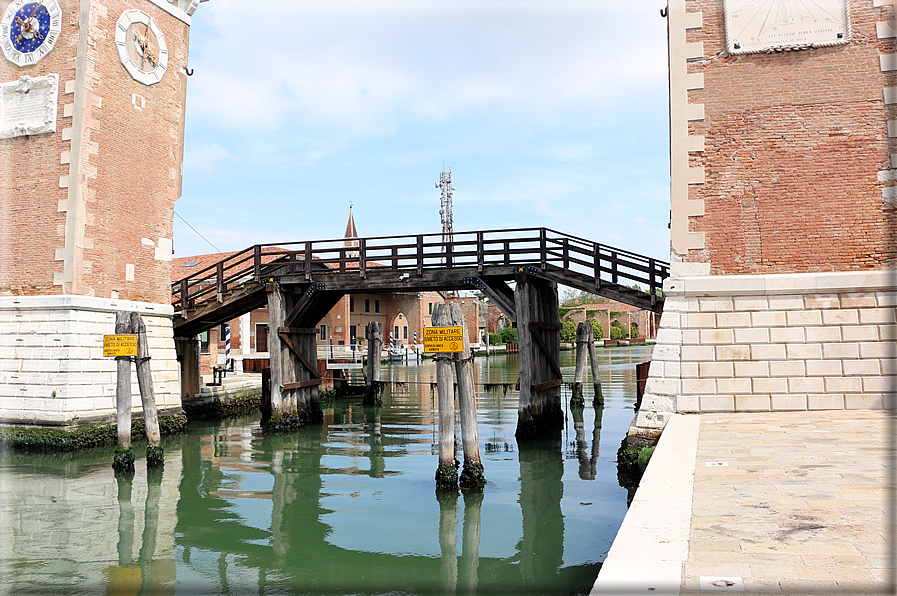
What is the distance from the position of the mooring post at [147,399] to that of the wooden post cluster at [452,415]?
5.78 meters

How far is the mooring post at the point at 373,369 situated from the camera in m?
22.8

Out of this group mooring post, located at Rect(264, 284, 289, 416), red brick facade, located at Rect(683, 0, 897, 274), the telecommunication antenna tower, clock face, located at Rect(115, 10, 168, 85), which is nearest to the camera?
red brick facade, located at Rect(683, 0, 897, 274)

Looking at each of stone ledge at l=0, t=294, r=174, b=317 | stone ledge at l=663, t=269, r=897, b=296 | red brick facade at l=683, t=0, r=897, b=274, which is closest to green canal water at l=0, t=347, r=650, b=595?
stone ledge at l=0, t=294, r=174, b=317

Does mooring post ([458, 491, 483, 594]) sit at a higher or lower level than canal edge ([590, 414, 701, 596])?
lower

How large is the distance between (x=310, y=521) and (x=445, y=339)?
10.2 feet

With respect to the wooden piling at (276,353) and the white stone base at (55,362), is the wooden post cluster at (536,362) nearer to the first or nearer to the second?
the wooden piling at (276,353)

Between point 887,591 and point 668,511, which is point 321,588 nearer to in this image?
point 668,511

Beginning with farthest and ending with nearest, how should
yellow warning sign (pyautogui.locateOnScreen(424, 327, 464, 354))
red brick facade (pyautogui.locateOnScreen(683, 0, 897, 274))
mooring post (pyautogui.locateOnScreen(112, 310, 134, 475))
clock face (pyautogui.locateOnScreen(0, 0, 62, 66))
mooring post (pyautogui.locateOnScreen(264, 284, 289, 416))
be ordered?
mooring post (pyautogui.locateOnScreen(264, 284, 289, 416))
clock face (pyautogui.locateOnScreen(0, 0, 62, 66))
mooring post (pyautogui.locateOnScreen(112, 310, 134, 475))
yellow warning sign (pyautogui.locateOnScreen(424, 327, 464, 354))
red brick facade (pyautogui.locateOnScreen(683, 0, 897, 274))

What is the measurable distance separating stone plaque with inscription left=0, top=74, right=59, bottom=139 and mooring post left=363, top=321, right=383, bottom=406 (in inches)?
453

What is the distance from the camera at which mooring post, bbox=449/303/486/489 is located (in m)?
9.38

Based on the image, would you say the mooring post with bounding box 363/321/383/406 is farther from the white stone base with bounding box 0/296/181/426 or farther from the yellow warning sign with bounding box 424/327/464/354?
the yellow warning sign with bounding box 424/327/464/354

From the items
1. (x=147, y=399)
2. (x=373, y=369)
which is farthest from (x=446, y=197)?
(x=147, y=399)

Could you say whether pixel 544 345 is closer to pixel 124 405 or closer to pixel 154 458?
pixel 154 458

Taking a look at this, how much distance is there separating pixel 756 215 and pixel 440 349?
16.9 ft
